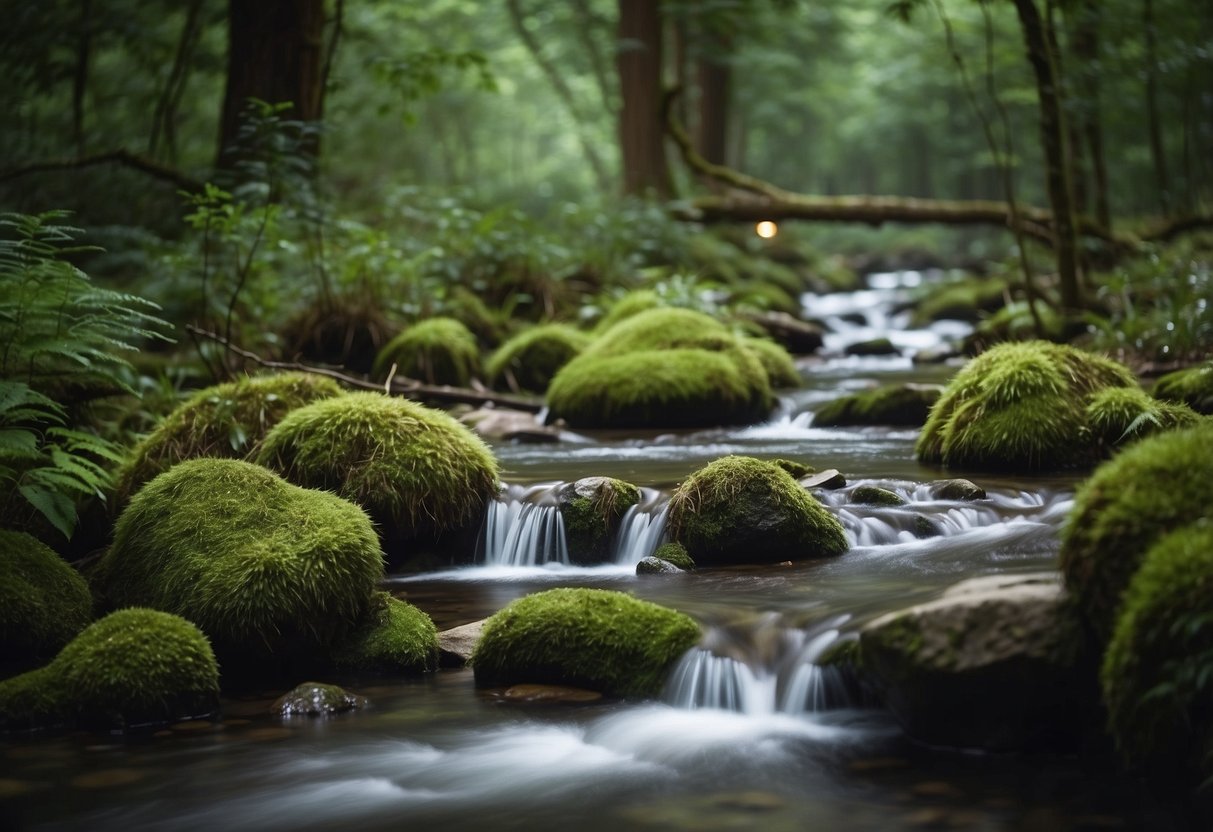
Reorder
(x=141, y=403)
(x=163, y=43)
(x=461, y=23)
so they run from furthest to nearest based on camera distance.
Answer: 1. (x=461, y=23)
2. (x=163, y=43)
3. (x=141, y=403)

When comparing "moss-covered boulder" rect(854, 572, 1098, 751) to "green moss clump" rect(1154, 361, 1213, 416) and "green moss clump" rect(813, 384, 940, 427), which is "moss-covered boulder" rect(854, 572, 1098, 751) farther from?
"green moss clump" rect(813, 384, 940, 427)

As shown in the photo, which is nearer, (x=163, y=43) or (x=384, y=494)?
(x=384, y=494)

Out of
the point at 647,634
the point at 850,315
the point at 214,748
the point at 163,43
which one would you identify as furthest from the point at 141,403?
the point at 850,315

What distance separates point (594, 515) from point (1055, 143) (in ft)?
24.6

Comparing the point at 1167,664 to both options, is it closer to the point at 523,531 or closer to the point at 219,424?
the point at 523,531

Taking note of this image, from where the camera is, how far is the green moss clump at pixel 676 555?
5.91m

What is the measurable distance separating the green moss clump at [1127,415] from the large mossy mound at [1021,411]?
0.27 ft

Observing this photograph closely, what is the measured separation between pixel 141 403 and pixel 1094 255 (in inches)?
552

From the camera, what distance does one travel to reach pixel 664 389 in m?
9.70

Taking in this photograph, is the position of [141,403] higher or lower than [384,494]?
higher

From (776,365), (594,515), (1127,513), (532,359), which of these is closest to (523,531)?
(594,515)

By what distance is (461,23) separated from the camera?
1000 inches

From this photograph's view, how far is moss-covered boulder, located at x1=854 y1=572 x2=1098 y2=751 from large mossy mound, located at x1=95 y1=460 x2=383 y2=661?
248 cm

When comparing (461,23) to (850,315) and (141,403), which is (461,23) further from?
(141,403)
